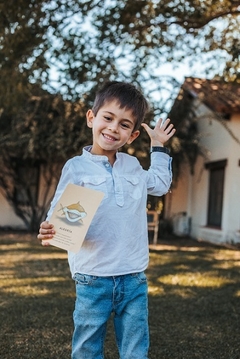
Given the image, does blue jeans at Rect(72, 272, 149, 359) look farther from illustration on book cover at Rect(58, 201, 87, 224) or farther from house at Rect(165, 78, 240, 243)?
house at Rect(165, 78, 240, 243)

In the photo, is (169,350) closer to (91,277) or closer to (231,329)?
(231,329)

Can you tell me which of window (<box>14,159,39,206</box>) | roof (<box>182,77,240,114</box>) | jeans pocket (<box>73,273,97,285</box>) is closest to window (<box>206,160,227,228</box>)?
roof (<box>182,77,240,114</box>)

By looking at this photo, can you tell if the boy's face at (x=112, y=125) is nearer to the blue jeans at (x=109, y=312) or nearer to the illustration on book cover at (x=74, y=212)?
the illustration on book cover at (x=74, y=212)

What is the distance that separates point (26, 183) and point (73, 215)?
539 inches

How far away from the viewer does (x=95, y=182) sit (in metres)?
2.62

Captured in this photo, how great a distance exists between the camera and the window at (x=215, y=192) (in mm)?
14359

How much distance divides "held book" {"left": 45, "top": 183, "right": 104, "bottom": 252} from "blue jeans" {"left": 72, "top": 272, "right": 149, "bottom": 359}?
0.81 feet

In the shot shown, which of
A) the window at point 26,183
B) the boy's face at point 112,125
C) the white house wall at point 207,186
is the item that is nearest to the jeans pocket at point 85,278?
the boy's face at point 112,125

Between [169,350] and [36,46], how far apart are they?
5.86m

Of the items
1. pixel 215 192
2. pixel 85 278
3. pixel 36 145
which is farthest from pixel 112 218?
pixel 215 192

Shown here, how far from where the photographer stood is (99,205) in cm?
251

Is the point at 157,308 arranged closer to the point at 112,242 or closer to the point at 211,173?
the point at 112,242

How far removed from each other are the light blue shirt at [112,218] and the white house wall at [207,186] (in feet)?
33.6

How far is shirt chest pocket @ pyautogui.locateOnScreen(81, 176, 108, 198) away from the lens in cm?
261
